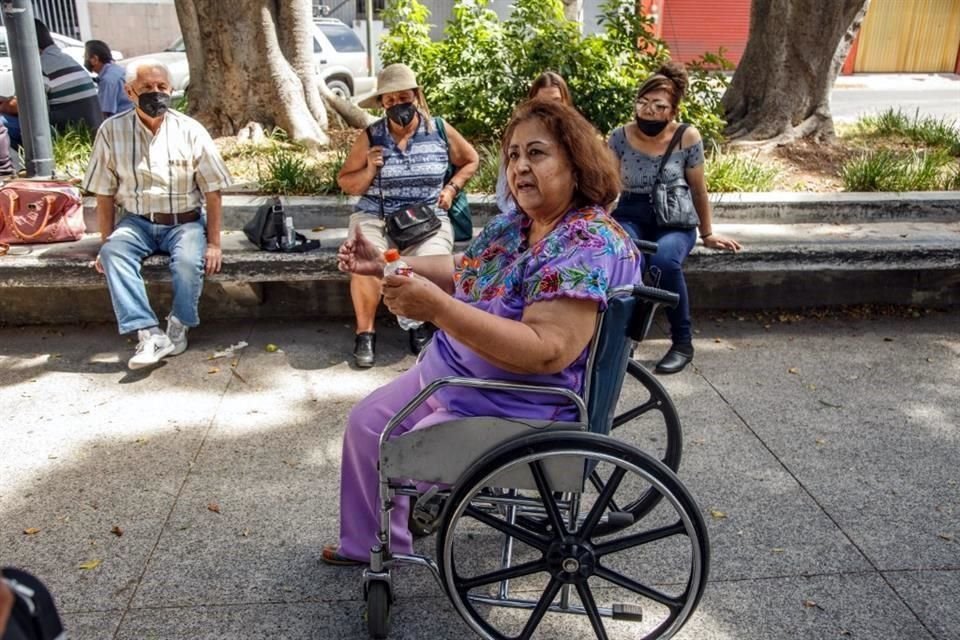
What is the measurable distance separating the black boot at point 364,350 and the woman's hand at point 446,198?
31.3 inches

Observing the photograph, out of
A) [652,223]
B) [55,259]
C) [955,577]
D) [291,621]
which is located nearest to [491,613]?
[291,621]

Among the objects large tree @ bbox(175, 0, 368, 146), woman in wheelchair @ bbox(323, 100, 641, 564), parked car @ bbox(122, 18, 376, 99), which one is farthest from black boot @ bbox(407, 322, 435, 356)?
parked car @ bbox(122, 18, 376, 99)

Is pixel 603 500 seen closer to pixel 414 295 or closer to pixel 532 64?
pixel 414 295

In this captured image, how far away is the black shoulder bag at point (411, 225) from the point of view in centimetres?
479

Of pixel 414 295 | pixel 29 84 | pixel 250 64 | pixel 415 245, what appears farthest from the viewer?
pixel 250 64

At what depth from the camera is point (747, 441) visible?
156 inches

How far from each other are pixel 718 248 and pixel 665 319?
1.76ft

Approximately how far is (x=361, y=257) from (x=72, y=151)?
185 inches

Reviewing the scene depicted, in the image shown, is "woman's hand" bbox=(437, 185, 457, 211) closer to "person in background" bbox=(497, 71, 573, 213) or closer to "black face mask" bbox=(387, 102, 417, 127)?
"person in background" bbox=(497, 71, 573, 213)

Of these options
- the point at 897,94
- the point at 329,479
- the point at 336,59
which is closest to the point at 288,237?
the point at 329,479

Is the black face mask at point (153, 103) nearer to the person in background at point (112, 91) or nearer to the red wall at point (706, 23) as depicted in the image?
the person in background at point (112, 91)

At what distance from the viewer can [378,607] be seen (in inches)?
106

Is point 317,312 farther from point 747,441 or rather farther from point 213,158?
point 747,441

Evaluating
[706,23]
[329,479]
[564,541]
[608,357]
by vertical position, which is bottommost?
[329,479]
